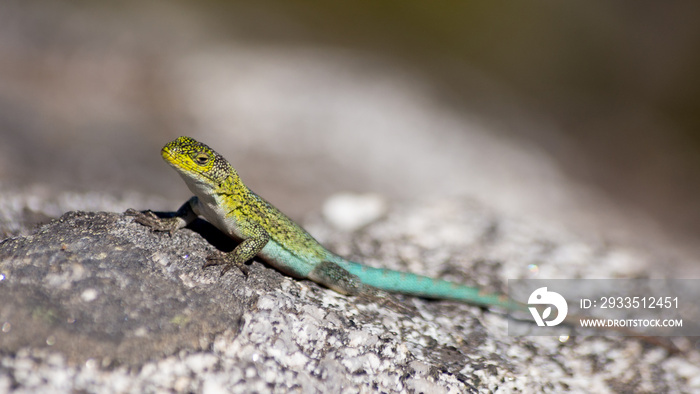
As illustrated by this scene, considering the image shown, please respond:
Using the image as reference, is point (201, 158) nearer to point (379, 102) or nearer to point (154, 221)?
point (154, 221)

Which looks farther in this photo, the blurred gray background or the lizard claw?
the blurred gray background

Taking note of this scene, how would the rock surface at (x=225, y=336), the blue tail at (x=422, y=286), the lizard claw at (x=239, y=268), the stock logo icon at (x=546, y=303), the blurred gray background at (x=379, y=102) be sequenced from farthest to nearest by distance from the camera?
the blurred gray background at (x=379, y=102), the stock logo icon at (x=546, y=303), the blue tail at (x=422, y=286), the lizard claw at (x=239, y=268), the rock surface at (x=225, y=336)

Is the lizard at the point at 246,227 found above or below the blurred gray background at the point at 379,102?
below

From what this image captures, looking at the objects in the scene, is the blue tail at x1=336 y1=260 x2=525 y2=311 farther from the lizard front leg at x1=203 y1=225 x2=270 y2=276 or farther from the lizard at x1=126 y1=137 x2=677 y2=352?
the lizard front leg at x1=203 y1=225 x2=270 y2=276

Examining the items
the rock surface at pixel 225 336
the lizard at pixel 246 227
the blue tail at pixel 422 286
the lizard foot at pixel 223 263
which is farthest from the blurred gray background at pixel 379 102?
the blue tail at pixel 422 286

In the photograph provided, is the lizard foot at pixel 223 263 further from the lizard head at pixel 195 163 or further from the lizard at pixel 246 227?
the lizard head at pixel 195 163

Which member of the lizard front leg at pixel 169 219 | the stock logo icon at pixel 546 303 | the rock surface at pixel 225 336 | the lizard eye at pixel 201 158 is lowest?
the rock surface at pixel 225 336

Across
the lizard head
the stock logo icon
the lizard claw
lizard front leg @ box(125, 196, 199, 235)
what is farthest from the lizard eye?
the stock logo icon

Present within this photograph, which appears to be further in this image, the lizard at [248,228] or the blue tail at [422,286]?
the blue tail at [422,286]
